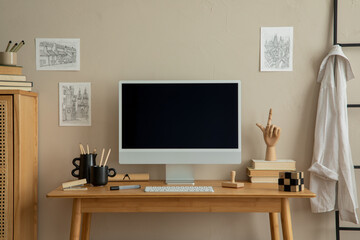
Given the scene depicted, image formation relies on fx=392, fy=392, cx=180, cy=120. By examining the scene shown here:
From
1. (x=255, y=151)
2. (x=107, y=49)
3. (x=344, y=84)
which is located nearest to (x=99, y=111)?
(x=107, y=49)

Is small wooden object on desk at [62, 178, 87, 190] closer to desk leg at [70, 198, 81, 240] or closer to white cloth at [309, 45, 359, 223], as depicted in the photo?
desk leg at [70, 198, 81, 240]

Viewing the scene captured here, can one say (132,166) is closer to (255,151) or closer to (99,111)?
(99,111)

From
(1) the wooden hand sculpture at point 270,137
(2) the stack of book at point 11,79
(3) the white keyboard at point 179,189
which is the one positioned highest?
(2) the stack of book at point 11,79

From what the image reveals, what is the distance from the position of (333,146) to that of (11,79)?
2146mm

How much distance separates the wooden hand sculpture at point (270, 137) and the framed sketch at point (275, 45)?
40cm

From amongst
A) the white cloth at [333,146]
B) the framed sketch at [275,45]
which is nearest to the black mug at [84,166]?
the framed sketch at [275,45]

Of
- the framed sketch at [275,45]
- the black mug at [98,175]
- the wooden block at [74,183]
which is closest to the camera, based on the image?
the wooden block at [74,183]

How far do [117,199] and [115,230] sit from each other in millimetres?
623

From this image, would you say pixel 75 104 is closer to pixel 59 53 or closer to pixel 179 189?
pixel 59 53

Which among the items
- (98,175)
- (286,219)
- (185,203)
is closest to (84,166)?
(98,175)

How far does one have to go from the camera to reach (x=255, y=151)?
2.78m

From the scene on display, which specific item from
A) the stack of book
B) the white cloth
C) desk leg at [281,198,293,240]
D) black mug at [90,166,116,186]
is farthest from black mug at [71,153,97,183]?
the white cloth

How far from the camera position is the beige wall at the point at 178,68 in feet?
9.08

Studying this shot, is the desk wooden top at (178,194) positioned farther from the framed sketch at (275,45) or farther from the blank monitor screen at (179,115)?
the framed sketch at (275,45)
